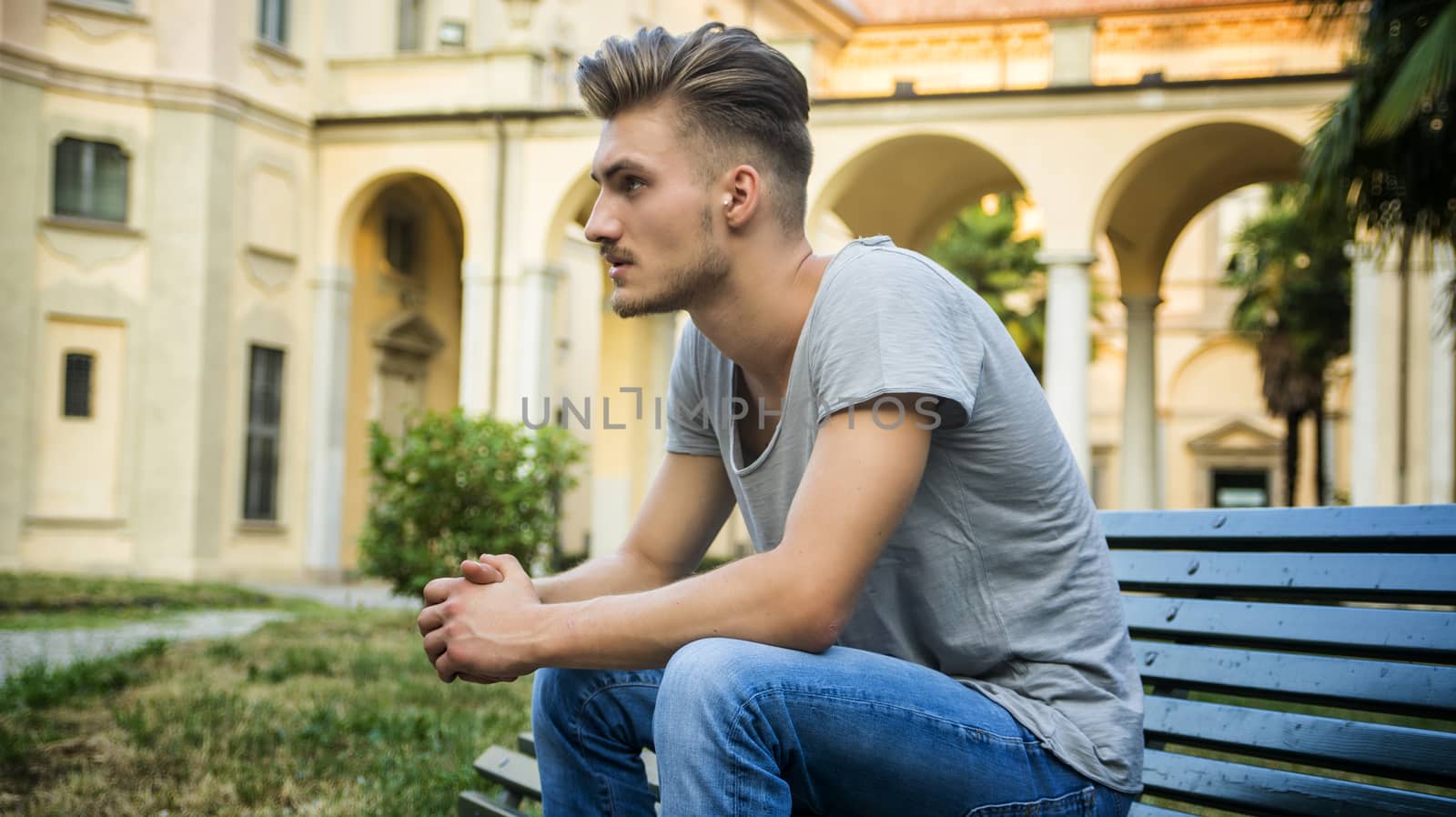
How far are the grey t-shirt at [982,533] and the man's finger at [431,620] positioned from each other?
589 mm

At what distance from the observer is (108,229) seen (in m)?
18.0

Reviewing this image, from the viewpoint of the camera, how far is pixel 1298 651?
230 cm

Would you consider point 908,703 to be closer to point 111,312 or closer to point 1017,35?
point 111,312

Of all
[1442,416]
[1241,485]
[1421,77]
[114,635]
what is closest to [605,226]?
[1421,77]

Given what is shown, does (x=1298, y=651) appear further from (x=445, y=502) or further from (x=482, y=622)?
(x=445, y=502)

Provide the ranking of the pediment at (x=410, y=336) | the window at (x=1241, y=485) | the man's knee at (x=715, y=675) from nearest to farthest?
the man's knee at (x=715, y=675), the pediment at (x=410, y=336), the window at (x=1241, y=485)

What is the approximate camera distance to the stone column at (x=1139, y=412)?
17.8m

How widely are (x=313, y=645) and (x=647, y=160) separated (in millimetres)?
6470

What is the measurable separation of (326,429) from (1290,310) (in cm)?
1799

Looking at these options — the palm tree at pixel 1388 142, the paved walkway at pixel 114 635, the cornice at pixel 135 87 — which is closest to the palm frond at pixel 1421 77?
the palm tree at pixel 1388 142

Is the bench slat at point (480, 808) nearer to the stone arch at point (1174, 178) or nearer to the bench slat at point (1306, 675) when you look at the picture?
the bench slat at point (1306, 675)

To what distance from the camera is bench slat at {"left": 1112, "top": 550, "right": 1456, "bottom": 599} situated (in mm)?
2084

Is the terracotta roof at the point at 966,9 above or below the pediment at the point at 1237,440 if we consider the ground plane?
above

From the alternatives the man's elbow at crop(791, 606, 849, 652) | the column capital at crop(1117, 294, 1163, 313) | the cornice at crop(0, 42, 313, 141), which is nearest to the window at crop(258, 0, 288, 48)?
the cornice at crop(0, 42, 313, 141)
